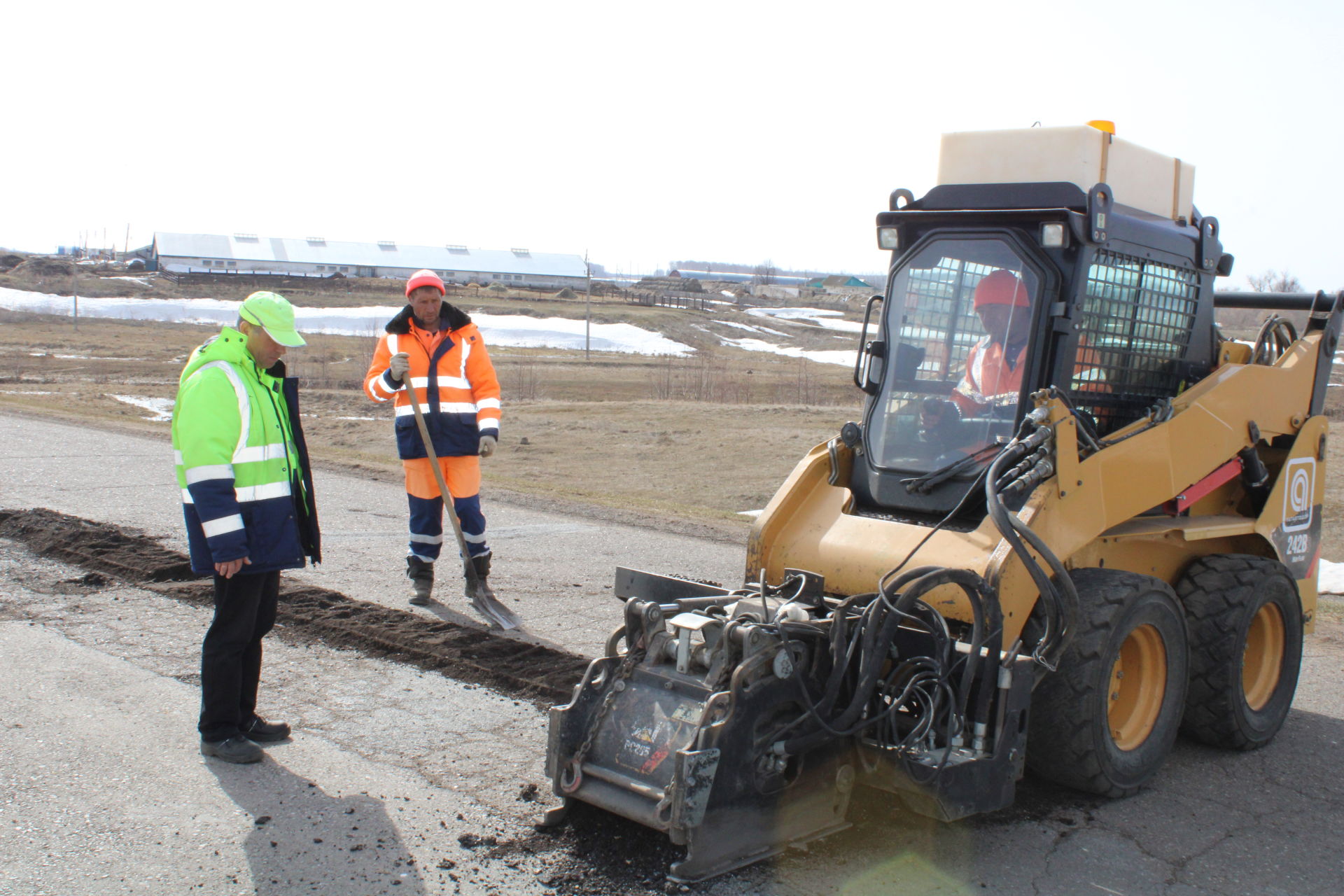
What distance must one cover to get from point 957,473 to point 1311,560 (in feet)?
8.05

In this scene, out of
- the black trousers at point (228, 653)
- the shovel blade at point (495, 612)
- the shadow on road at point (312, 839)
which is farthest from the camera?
the shovel blade at point (495, 612)

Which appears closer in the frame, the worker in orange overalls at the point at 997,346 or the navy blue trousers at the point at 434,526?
the worker in orange overalls at the point at 997,346

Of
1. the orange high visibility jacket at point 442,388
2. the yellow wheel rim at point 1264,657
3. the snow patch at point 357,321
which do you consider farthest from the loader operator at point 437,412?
the snow patch at point 357,321

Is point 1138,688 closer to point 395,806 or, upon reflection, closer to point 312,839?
point 395,806

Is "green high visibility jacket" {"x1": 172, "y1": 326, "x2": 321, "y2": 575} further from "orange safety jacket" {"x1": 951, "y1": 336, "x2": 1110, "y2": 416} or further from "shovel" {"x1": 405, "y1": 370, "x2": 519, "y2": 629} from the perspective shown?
"orange safety jacket" {"x1": 951, "y1": 336, "x2": 1110, "y2": 416}

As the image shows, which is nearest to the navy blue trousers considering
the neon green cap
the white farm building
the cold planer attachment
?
the neon green cap

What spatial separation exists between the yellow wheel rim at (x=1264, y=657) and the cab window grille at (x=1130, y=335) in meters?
1.18

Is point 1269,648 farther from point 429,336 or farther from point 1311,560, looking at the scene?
point 429,336

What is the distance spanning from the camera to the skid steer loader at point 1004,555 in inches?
153

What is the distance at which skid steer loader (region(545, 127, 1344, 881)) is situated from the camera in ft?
12.7

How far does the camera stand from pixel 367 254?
320ft

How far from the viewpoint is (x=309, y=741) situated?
4.82 meters

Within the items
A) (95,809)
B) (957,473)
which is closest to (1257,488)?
(957,473)

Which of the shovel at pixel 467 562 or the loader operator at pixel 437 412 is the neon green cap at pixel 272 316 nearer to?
the shovel at pixel 467 562
